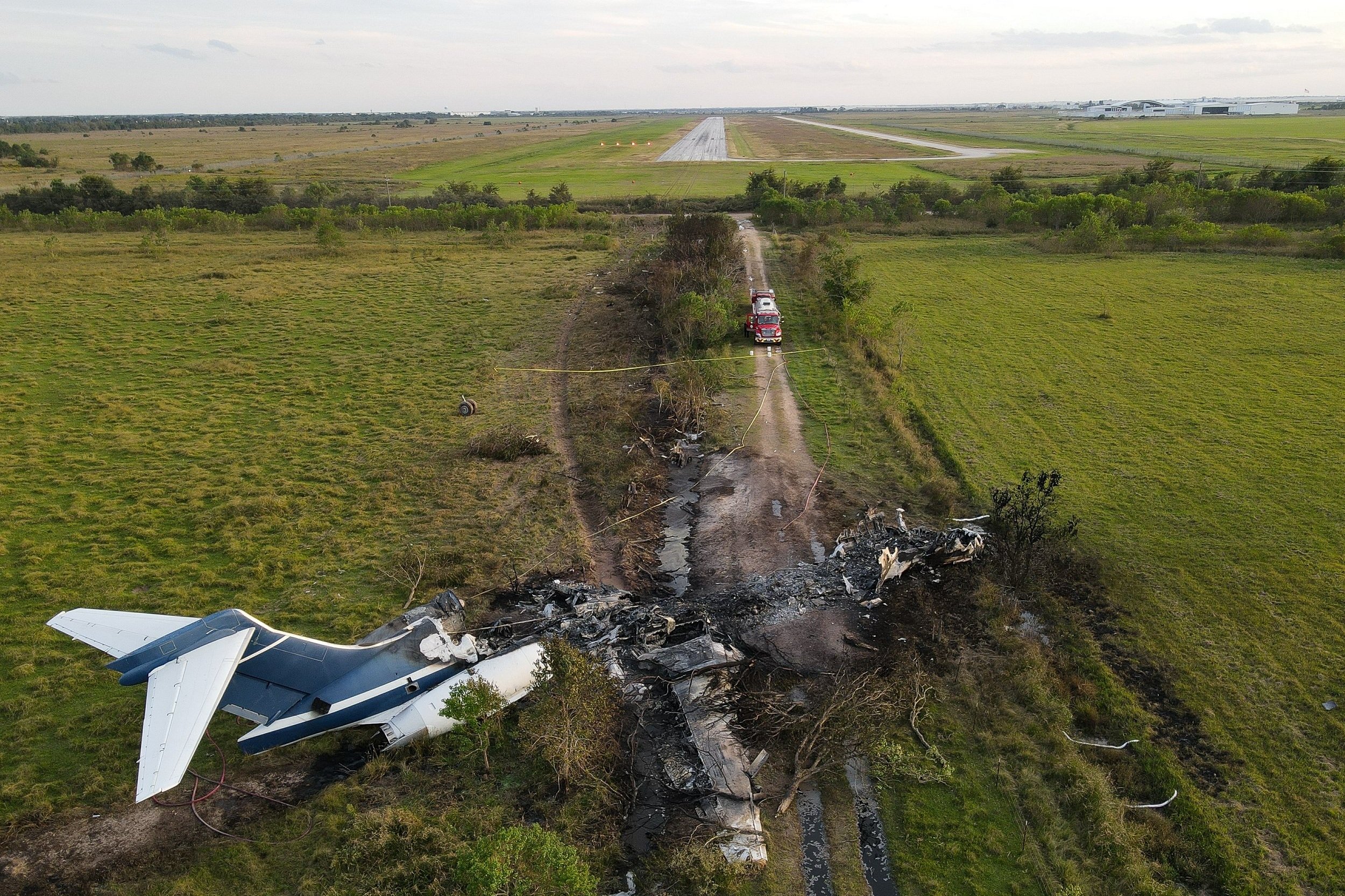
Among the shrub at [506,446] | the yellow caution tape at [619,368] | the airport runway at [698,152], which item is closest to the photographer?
the shrub at [506,446]

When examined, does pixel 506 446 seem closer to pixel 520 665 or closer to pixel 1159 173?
pixel 520 665

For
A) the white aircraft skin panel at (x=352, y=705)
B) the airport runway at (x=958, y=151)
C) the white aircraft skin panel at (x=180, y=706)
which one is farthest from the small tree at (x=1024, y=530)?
the airport runway at (x=958, y=151)

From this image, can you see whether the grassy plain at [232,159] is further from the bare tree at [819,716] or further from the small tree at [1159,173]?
the bare tree at [819,716]

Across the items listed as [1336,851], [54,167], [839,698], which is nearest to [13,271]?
[839,698]

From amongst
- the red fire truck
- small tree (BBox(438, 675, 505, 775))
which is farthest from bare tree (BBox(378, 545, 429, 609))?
the red fire truck

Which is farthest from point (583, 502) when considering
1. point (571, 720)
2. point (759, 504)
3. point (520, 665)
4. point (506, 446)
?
point (571, 720)

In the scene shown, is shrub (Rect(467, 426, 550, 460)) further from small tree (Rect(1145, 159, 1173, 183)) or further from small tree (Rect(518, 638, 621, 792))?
small tree (Rect(1145, 159, 1173, 183))
